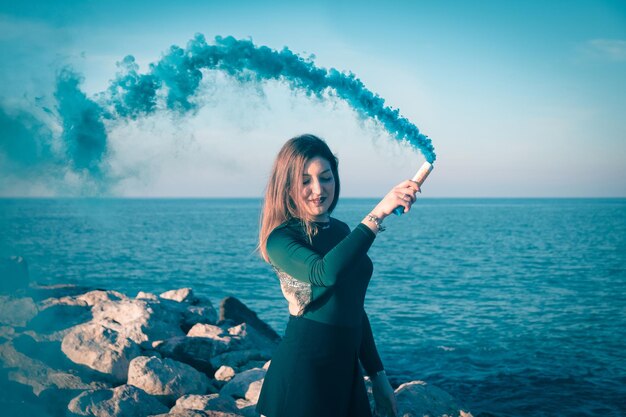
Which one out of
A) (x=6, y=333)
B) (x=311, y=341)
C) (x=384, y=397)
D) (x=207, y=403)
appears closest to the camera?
(x=311, y=341)

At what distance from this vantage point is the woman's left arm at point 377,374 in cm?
346

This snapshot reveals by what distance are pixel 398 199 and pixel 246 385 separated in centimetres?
611

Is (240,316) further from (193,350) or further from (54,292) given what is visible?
(54,292)

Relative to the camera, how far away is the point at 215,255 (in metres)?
45.0

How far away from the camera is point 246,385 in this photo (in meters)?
7.90

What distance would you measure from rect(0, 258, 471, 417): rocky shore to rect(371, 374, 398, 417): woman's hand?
97.2 inches

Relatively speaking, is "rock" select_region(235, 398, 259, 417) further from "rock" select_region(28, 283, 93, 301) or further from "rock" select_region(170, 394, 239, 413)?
"rock" select_region(28, 283, 93, 301)

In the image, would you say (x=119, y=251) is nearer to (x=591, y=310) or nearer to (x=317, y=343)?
(x=591, y=310)

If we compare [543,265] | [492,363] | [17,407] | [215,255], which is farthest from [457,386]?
[215,255]

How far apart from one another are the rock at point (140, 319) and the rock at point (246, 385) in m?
2.62

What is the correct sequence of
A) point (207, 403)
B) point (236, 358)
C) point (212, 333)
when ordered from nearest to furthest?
point (207, 403) → point (236, 358) → point (212, 333)

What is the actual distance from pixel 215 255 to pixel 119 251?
8.93 meters

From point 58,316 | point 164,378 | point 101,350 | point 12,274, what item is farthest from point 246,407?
point 12,274

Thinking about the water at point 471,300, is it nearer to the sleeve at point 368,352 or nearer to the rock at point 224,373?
the sleeve at point 368,352
